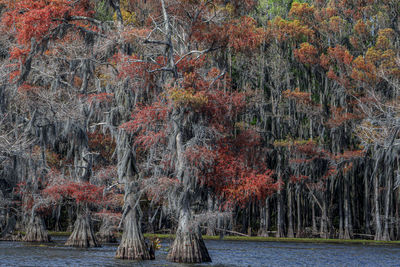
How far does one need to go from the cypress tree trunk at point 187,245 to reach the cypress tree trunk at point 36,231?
1306cm

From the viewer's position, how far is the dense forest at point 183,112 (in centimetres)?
2106

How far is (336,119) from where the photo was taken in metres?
36.3

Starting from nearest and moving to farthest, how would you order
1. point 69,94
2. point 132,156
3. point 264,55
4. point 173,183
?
point 173,183
point 132,156
point 69,94
point 264,55

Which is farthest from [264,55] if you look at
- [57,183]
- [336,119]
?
[57,183]

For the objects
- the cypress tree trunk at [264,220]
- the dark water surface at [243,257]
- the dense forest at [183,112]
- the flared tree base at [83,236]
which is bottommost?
the dark water surface at [243,257]

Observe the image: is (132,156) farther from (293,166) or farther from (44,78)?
(293,166)

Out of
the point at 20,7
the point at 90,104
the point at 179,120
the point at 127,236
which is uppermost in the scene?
the point at 20,7

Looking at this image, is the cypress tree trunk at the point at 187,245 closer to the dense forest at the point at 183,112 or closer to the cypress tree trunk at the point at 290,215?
the dense forest at the point at 183,112

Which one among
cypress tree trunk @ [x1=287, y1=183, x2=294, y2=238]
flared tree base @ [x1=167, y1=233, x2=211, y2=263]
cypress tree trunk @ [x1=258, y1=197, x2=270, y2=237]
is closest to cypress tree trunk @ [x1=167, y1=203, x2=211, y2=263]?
flared tree base @ [x1=167, y1=233, x2=211, y2=263]

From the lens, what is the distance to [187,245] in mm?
19547

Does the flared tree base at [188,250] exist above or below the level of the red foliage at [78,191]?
below

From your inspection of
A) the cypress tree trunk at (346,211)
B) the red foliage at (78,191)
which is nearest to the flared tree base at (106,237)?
the red foliage at (78,191)

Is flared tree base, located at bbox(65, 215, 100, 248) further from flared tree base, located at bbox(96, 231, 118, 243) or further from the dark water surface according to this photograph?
flared tree base, located at bbox(96, 231, 118, 243)

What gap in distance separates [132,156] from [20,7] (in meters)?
7.32
